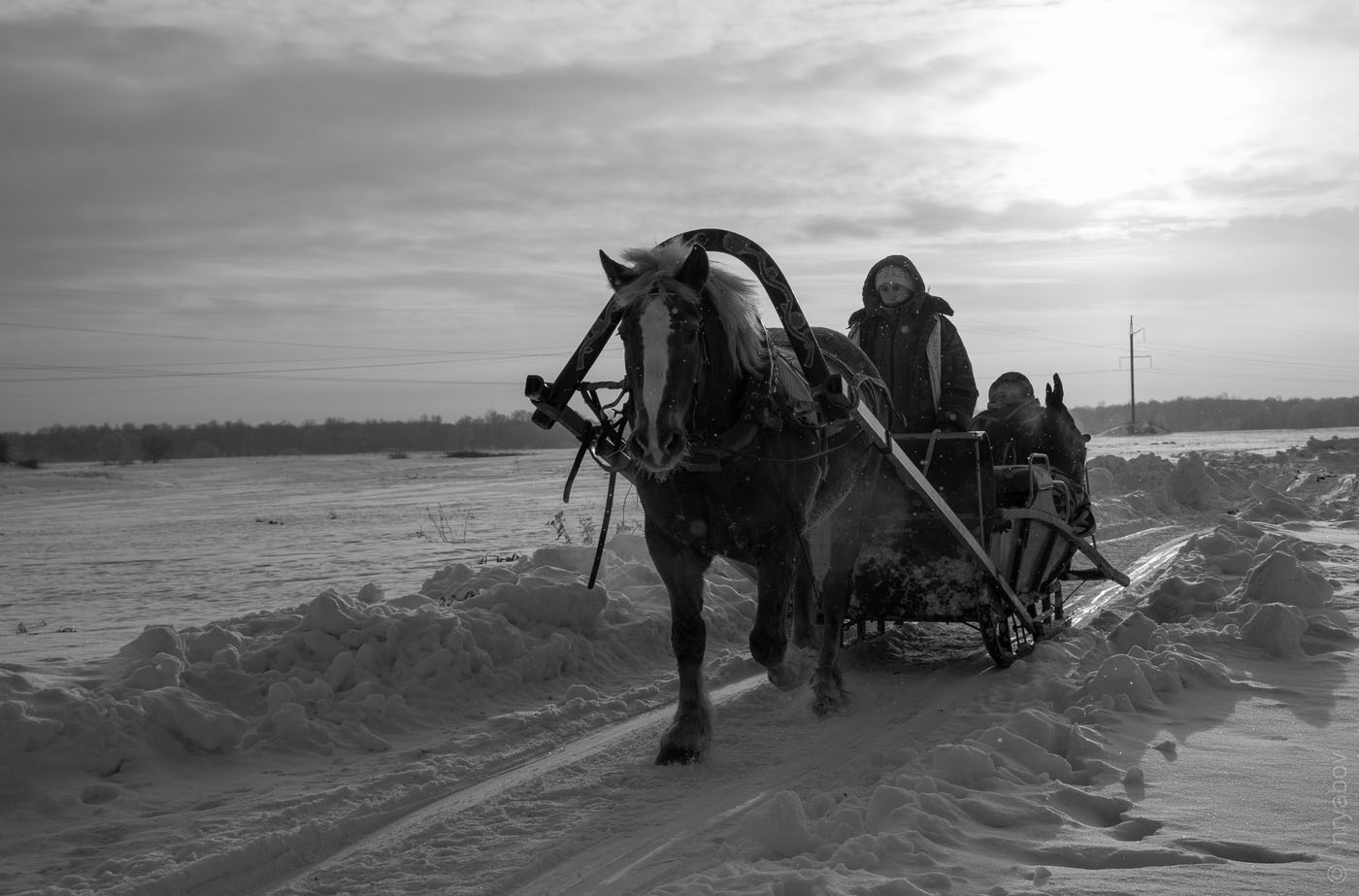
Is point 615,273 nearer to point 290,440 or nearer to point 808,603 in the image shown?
point 808,603

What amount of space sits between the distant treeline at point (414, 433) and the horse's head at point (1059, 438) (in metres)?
72.7

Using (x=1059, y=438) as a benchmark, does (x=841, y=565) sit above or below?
below

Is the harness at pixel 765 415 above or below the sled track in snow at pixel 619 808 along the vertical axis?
above

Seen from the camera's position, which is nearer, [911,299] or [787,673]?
[787,673]

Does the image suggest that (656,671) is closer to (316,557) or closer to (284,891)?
(284,891)

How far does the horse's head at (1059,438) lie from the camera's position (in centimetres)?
858

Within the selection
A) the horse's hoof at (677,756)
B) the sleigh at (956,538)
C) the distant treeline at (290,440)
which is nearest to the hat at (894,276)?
the sleigh at (956,538)

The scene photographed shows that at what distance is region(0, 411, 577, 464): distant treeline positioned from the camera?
83.9 meters

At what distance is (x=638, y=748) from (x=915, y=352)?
374cm

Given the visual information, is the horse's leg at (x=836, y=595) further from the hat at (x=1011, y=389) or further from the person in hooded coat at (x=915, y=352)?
the hat at (x=1011, y=389)

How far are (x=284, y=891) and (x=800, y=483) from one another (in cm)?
A: 293

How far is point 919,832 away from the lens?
11.8 feet

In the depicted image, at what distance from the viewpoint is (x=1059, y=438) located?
8.59 metres

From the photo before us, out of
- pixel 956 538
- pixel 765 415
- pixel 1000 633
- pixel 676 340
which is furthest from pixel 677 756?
pixel 1000 633
